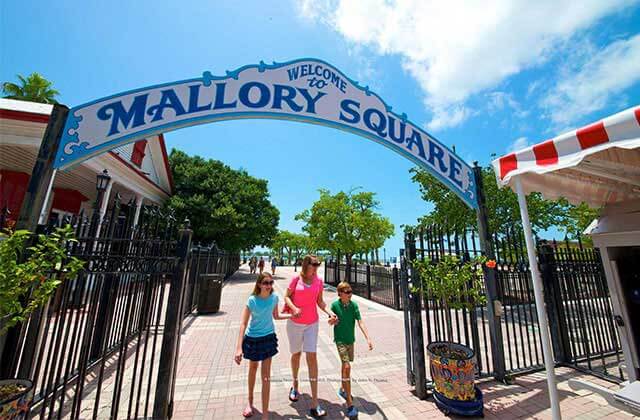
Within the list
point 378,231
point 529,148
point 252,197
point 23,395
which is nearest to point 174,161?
point 252,197

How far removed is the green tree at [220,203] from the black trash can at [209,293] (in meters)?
9.48

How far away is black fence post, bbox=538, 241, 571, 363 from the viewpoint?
489 centimetres

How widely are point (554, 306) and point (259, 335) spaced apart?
5672 mm

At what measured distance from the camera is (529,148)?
8.98 ft

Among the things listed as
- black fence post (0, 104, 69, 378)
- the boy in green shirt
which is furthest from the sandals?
black fence post (0, 104, 69, 378)

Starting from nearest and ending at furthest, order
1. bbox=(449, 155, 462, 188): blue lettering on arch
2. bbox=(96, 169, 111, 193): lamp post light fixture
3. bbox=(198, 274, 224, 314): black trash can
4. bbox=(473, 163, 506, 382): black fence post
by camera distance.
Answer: bbox=(473, 163, 506, 382): black fence post → bbox=(449, 155, 462, 188): blue lettering on arch → bbox=(96, 169, 111, 193): lamp post light fixture → bbox=(198, 274, 224, 314): black trash can

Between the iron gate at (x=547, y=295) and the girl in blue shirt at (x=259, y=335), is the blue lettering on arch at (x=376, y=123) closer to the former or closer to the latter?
the iron gate at (x=547, y=295)

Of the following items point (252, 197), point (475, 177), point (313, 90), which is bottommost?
point (475, 177)

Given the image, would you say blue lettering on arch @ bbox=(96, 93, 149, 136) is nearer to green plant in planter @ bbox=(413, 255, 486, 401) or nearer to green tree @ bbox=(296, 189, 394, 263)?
green plant in planter @ bbox=(413, 255, 486, 401)

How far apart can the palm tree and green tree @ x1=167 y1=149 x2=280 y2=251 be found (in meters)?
8.53

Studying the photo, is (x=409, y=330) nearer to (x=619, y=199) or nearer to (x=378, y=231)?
(x=619, y=199)

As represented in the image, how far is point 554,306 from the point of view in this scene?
4.89 meters

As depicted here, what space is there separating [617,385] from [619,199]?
9.73 feet

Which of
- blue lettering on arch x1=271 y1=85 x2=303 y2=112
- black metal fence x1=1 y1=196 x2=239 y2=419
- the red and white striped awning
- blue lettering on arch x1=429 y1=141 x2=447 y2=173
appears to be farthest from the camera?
blue lettering on arch x1=429 y1=141 x2=447 y2=173
